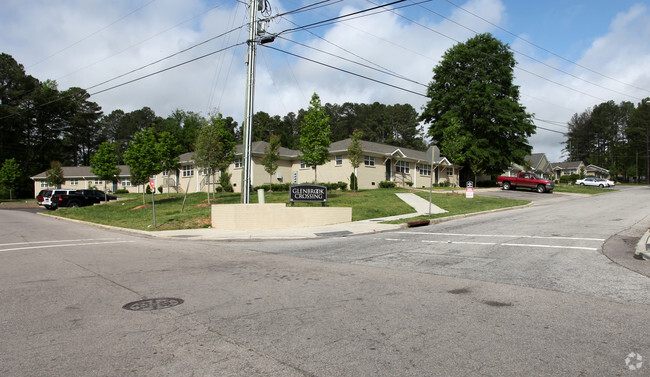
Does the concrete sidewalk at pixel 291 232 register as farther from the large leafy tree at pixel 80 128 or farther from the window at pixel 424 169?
the large leafy tree at pixel 80 128

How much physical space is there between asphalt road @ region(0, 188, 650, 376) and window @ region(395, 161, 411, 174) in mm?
30789

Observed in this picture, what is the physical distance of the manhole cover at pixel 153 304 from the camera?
5.35 metres

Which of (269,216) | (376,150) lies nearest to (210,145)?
(269,216)

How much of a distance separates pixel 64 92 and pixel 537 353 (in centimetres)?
9580

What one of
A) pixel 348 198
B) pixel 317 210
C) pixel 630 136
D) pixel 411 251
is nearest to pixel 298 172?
pixel 348 198

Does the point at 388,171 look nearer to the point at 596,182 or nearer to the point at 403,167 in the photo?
the point at 403,167

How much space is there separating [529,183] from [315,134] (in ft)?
78.3

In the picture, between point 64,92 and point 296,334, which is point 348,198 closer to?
point 296,334

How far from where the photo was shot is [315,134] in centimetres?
2834

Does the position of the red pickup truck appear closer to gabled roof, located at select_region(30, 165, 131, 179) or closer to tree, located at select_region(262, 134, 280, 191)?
tree, located at select_region(262, 134, 280, 191)

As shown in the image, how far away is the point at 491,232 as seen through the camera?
1335cm

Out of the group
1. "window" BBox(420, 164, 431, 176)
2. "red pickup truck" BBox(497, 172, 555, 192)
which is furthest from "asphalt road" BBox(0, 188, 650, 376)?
"window" BBox(420, 164, 431, 176)

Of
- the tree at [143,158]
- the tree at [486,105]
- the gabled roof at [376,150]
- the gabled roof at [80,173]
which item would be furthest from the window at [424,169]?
the gabled roof at [80,173]

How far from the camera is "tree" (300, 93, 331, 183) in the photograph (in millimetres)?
28188
